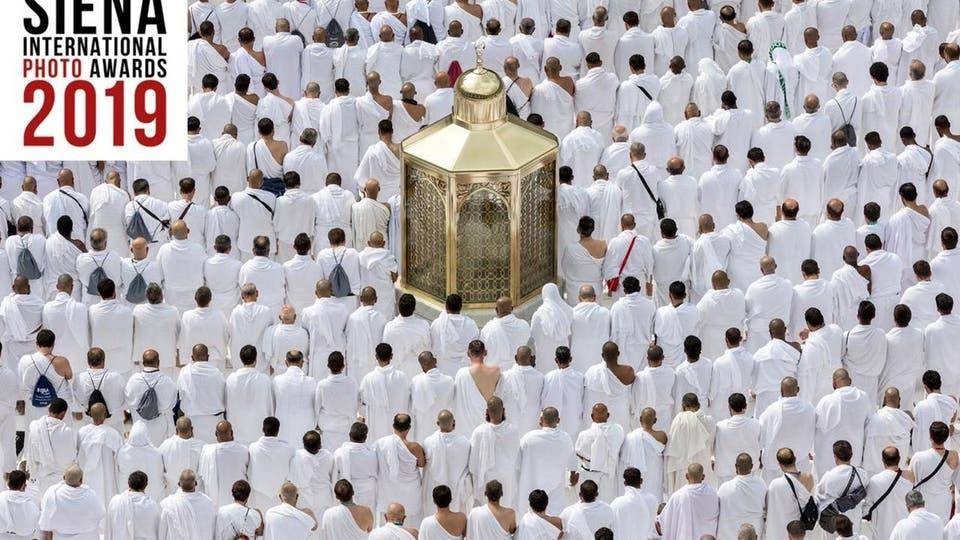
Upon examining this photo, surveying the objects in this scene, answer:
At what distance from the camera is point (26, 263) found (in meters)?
35.3

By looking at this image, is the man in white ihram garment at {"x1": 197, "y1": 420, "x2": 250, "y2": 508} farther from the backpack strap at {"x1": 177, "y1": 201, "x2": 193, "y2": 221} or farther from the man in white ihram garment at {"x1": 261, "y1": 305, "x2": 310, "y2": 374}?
the backpack strap at {"x1": 177, "y1": 201, "x2": 193, "y2": 221}

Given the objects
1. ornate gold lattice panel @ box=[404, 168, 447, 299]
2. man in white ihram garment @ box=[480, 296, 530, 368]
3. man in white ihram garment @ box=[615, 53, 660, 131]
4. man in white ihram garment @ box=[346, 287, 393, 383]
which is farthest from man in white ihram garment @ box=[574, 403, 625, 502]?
man in white ihram garment @ box=[615, 53, 660, 131]

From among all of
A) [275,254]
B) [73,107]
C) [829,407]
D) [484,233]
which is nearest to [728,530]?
[829,407]

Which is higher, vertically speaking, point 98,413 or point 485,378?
point 485,378

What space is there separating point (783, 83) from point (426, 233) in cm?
636

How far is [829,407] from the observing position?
32688 mm

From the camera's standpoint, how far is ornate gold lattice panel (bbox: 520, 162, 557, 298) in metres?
35.6

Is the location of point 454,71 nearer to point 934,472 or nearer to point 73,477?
point 934,472

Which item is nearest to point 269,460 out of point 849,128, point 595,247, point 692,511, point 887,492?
point 692,511

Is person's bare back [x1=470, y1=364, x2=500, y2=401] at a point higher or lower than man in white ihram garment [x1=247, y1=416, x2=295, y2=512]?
higher

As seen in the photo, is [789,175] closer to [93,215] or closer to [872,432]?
[872,432]

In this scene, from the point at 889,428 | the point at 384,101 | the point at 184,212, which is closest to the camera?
the point at 889,428

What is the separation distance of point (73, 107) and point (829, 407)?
37.5 feet

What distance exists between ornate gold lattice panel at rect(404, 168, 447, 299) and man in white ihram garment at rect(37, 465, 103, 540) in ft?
20.8
